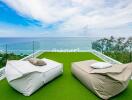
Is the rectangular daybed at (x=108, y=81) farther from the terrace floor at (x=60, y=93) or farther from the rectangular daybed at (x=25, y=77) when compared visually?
the rectangular daybed at (x=25, y=77)

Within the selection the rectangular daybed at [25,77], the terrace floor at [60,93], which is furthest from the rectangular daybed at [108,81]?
the rectangular daybed at [25,77]

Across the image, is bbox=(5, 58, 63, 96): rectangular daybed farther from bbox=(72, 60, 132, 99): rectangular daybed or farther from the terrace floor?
bbox=(72, 60, 132, 99): rectangular daybed

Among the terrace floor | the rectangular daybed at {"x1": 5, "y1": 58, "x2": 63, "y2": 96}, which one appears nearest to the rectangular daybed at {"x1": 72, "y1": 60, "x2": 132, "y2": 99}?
the terrace floor

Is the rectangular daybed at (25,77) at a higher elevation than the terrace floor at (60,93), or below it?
higher

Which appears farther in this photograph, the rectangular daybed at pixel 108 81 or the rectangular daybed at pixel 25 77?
the rectangular daybed at pixel 25 77

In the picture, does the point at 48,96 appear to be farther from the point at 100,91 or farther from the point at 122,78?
the point at 122,78

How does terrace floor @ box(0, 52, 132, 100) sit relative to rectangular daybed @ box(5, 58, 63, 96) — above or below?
below

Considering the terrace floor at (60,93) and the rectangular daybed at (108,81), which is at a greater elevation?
the rectangular daybed at (108,81)

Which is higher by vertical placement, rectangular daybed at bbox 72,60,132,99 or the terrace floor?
rectangular daybed at bbox 72,60,132,99

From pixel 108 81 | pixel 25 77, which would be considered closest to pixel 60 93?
pixel 25 77

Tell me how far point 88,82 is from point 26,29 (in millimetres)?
8723

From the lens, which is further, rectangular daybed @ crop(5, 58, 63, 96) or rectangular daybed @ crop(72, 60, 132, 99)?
rectangular daybed @ crop(5, 58, 63, 96)

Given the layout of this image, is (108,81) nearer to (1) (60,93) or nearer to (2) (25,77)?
(1) (60,93)

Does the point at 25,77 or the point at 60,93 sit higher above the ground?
the point at 25,77
